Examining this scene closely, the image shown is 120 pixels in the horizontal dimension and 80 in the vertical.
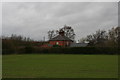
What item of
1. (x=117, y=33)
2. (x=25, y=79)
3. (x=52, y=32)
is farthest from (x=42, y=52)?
(x=25, y=79)

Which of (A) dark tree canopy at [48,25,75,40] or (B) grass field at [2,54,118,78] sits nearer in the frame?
(B) grass field at [2,54,118,78]

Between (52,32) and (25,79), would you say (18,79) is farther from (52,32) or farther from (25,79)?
(52,32)

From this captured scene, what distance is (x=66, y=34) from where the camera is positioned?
81.3 metres

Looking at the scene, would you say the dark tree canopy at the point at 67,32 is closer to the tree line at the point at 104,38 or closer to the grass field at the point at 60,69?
the tree line at the point at 104,38

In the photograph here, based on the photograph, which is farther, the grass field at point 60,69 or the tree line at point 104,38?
the tree line at point 104,38

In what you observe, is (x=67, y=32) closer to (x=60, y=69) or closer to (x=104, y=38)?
(x=104, y=38)

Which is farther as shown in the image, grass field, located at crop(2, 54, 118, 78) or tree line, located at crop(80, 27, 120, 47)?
tree line, located at crop(80, 27, 120, 47)

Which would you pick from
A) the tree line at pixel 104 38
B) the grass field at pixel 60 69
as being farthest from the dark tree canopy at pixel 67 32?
the grass field at pixel 60 69

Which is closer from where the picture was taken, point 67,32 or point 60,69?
point 60,69

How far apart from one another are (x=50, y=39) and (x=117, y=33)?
85.9 ft

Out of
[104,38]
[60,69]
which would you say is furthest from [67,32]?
[60,69]

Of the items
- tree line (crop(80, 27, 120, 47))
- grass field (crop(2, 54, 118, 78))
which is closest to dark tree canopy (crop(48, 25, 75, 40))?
tree line (crop(80, 27, 120, 47))

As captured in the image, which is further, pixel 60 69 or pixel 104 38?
pixel 104 38

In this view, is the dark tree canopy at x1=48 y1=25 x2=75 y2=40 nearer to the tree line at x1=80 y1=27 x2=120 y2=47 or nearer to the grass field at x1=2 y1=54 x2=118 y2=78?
the tree line at x1=80 y1=27 x2=120 y2=47
